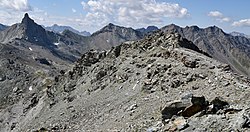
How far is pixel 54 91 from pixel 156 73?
139 ft

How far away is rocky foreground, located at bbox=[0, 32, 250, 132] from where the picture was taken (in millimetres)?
28884

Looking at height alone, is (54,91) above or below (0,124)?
above

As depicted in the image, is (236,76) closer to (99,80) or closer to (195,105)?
(195,105)

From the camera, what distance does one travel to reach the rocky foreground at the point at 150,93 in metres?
28.9

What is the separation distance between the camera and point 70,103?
229 feet

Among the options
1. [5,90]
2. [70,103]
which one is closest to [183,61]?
[70,103]

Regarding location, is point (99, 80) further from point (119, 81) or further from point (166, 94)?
point (166, 94)

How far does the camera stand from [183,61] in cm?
5069

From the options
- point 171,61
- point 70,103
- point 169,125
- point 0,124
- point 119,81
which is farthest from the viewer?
point 0,124

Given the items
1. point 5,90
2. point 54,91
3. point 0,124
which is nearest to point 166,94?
point 54,91

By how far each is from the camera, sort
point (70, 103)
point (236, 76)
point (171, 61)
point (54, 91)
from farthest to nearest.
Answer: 1. point (54, 91)
2. point (70, 103)
3. point (171, 61)
4. point (236, 76)

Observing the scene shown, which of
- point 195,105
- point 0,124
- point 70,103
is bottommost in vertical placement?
point 0,124

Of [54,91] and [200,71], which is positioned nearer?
[200,71]

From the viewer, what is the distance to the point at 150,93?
47438 mm
